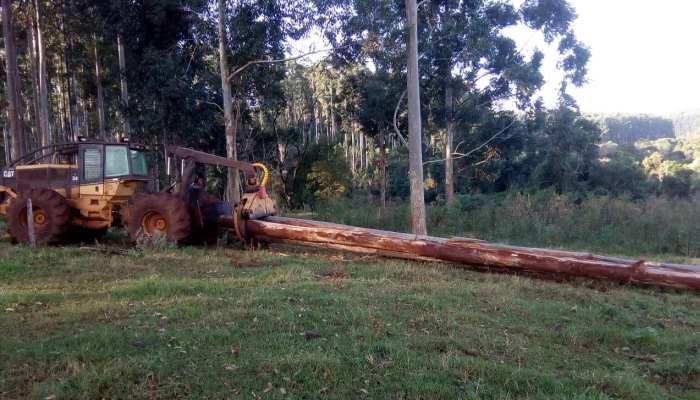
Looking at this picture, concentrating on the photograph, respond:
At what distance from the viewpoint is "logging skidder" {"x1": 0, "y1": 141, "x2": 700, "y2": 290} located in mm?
10672

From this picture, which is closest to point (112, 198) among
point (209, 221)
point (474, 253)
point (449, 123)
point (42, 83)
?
point (209, 221)

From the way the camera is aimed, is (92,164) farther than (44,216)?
Yes

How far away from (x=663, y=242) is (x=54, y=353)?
49.4 ft

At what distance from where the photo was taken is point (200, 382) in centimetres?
440

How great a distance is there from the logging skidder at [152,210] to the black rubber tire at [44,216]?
0.02 metres

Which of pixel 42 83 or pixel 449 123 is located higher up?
pixel 42 83

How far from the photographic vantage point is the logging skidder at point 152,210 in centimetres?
1067

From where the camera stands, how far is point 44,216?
1203cm

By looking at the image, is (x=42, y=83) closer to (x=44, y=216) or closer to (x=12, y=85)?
(x=12, y=85)

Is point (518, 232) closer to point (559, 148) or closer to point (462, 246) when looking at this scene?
point (462, 246)

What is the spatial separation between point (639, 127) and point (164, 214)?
87.2 m

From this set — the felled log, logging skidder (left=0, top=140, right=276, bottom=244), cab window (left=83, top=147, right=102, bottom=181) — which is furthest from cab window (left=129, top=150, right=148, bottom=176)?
the felled log

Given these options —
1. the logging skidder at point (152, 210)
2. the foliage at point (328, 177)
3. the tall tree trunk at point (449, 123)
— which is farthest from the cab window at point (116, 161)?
the foliage at point (328, 177)

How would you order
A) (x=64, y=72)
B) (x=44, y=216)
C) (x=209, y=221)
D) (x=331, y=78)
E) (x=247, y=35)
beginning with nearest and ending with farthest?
1. (x=44, y=216)
2. (x=209, y=221)
3. (x=247, y=35)
4. (x=331, y=78)
5. (x=64, y=72)
